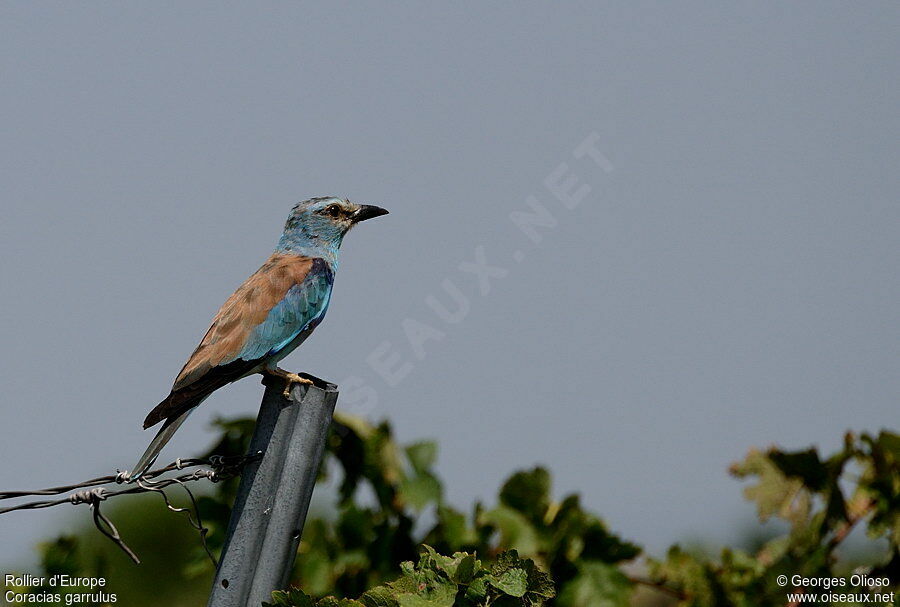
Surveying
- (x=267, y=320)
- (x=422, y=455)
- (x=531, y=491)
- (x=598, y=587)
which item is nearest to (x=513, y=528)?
(x=531, y=491)

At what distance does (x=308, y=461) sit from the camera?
13.3 feet

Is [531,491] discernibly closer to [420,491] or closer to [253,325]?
[420,491]

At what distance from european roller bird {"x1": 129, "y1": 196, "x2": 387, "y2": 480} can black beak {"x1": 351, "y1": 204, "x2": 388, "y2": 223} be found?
8.0 inches

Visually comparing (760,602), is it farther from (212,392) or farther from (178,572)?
(178,572)

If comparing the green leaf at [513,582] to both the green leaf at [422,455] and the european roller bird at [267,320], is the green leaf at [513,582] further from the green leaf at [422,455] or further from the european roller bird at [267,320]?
the green leaf at [422,455]

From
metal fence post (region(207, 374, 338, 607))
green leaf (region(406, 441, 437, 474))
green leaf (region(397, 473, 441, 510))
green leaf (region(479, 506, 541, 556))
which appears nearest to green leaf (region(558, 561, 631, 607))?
green leaf (region(479, 506, 541, 556))

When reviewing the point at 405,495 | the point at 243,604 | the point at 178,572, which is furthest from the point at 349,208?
the point at 178,572

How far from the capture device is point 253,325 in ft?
18.2

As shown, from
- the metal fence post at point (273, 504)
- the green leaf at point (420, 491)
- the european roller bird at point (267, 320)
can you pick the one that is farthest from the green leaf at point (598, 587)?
the metal fence post at point (273, 504)

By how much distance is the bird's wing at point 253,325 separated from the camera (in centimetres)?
508

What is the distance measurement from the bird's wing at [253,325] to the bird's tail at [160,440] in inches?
1.9

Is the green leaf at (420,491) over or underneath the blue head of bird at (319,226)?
underneath

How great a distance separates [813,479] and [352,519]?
2.82 m

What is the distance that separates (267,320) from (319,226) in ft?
4.52
